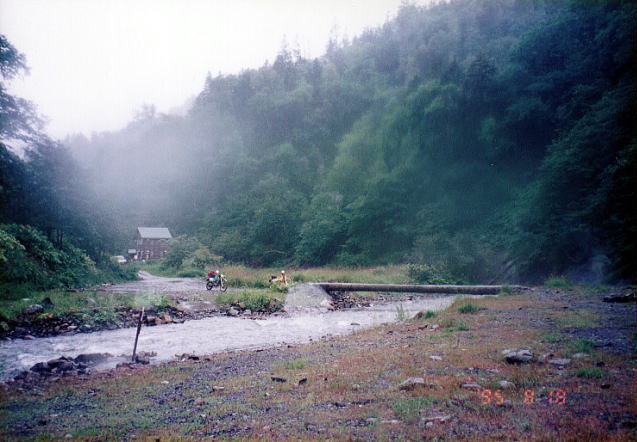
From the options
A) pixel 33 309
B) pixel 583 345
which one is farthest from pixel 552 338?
pixel 33 309

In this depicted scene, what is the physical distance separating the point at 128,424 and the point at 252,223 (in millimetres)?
51751

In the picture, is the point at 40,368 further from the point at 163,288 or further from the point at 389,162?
the point at 389,162

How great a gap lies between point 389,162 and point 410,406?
49.2 m

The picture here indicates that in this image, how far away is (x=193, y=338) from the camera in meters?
12.2

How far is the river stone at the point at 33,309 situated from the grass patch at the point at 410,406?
43.7ft

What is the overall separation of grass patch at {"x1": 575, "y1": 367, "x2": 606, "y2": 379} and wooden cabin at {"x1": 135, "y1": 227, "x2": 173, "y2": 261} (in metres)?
66.2

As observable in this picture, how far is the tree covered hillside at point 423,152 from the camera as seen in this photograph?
84.9 ft

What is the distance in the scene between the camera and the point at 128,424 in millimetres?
4859

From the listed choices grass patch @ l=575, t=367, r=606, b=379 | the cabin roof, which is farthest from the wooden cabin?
grass patch @ l=575, t=367, r=606, b=379

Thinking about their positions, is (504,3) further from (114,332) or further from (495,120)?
(114,332)

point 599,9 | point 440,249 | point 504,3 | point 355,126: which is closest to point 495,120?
point 599,9

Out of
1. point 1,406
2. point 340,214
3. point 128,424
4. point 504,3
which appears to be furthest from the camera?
point 504,3
